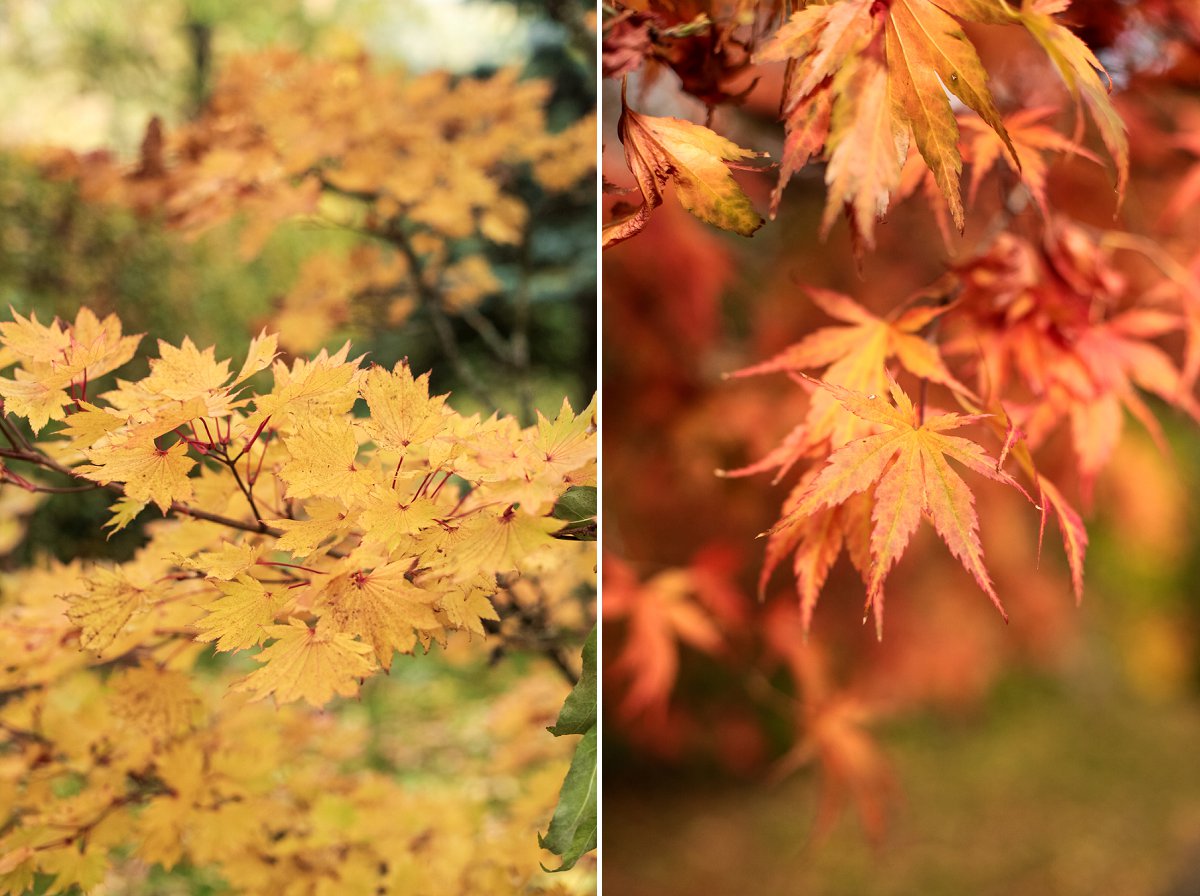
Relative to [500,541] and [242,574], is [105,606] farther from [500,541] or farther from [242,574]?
[500,541]

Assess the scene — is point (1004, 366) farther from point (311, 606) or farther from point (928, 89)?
point (311, 606)

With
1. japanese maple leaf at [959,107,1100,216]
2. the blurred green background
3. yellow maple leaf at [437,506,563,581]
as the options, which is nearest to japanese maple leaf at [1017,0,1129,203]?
japanese maple leaf at [959,107,1100,216]

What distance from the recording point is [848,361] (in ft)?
2.10

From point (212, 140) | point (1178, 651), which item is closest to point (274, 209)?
point (212, 140)

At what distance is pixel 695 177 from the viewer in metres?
0.53

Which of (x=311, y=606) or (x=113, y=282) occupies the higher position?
(x=311, y=606)

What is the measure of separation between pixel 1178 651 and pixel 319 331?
3091mm

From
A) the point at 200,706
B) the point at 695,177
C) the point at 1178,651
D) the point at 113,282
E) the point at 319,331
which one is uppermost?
the point at 695,177

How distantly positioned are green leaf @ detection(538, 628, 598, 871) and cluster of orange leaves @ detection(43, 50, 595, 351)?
84 centimetres

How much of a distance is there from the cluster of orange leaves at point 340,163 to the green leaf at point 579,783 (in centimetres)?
84

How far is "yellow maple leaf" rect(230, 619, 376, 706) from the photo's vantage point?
0.50m

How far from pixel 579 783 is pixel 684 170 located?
37 centimetres

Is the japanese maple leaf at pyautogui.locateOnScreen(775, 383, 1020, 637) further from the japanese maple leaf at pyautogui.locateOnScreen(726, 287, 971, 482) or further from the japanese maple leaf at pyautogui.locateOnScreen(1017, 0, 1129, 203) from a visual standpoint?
the japanese maple leaf at pyautogui.locateOnScreen(1017, 0, 1129, 203)

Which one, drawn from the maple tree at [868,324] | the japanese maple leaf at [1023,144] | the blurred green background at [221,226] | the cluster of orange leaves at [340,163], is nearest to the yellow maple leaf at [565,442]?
the maple tree at [868,324]
